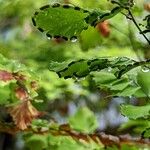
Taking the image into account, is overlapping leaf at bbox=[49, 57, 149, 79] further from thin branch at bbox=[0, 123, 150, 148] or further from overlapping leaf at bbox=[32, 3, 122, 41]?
thin branch at bbox=[0, 123, 150, 148]

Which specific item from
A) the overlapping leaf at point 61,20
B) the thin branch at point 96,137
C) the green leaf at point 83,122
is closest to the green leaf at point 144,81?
the overlapping leaf at point 61,20

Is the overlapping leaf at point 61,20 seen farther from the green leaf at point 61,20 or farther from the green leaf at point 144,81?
the green leaf at point 144,81

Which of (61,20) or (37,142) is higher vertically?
(61,20)

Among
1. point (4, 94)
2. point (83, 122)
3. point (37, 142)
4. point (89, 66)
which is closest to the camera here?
point (89, 66)

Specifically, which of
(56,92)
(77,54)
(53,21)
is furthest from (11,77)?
(77,54)

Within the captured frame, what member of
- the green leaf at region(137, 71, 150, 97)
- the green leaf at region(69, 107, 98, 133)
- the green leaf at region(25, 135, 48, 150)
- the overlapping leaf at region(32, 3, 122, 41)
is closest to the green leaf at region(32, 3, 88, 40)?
the overlapping leaf at region(32, 3, 122, 41)

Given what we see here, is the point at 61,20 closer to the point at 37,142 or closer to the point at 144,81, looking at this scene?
the point at 144,81

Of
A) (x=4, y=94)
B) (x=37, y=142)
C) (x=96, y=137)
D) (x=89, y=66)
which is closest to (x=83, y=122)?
(x=37, y=142)
